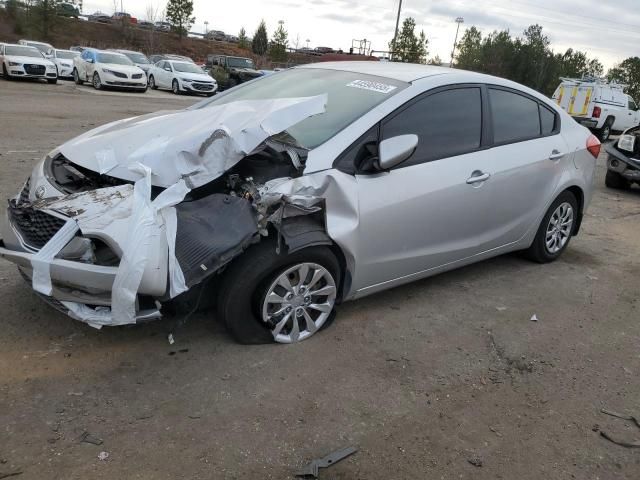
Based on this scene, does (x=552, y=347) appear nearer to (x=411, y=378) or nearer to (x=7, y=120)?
(x=411, y=378)

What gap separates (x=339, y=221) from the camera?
342 cm

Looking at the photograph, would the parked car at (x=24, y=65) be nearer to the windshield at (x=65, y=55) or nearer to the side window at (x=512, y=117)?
the windshield at (x=65, y=55)

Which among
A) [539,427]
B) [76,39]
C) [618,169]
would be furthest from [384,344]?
[76,39]

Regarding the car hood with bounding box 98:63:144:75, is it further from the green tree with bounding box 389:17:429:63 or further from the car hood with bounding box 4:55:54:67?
the green tree with bounding box 389:17:429:63

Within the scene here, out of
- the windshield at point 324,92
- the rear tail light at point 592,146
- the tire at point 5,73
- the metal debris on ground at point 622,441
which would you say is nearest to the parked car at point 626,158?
the rear tail light at point 592,146

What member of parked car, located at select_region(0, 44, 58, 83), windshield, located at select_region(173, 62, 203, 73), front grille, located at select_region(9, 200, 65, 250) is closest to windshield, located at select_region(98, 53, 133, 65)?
parked car, located at select_region(0, 44, 58, 83)

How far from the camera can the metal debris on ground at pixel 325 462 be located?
2508 mm

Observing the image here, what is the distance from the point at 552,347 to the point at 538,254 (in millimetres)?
1585

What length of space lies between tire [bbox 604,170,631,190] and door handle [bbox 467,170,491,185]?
6820 mm

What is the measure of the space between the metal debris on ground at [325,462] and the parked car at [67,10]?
2275 inches

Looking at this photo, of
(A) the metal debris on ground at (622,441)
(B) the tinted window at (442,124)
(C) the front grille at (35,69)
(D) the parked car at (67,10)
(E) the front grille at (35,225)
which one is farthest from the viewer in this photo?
(D) the parked car at (67,10)

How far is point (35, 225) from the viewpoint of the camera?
3127 millimetres

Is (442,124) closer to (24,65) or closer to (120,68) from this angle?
(120,68)

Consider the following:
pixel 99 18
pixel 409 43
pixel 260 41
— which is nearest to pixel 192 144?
pixel 409 43
